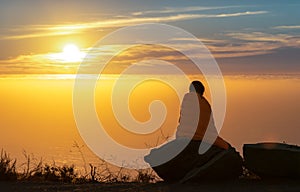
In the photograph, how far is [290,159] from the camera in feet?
44.7

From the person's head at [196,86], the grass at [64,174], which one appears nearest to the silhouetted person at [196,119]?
the person's head at [196,86]

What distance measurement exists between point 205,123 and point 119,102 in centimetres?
690

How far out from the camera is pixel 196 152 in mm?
14109

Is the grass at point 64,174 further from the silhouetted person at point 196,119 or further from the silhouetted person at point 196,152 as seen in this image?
the silhouetted person at point 196,119

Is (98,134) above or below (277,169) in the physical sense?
above

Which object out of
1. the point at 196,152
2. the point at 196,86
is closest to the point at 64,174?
the point at 196,152

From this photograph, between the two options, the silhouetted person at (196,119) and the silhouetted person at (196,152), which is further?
the silhouetted person at (196,119)

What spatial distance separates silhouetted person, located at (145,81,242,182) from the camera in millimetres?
13875

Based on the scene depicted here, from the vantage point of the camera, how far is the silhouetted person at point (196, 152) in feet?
45.5

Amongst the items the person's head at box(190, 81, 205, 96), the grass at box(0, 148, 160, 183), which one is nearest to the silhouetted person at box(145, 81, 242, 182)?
the person's head at box(190, 81, 205, 96)

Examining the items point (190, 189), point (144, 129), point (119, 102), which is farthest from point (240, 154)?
point (119, 102)

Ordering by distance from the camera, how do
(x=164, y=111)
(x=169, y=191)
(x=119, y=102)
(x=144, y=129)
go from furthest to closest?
(x=119, y=102) < (x=144, y=129) < (x=164, y=111) < (x=169, y=191)

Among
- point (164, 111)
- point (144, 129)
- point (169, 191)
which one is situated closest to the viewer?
point (169, 191)

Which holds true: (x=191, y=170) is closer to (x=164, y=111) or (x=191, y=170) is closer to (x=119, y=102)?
(x=164, y=111)
